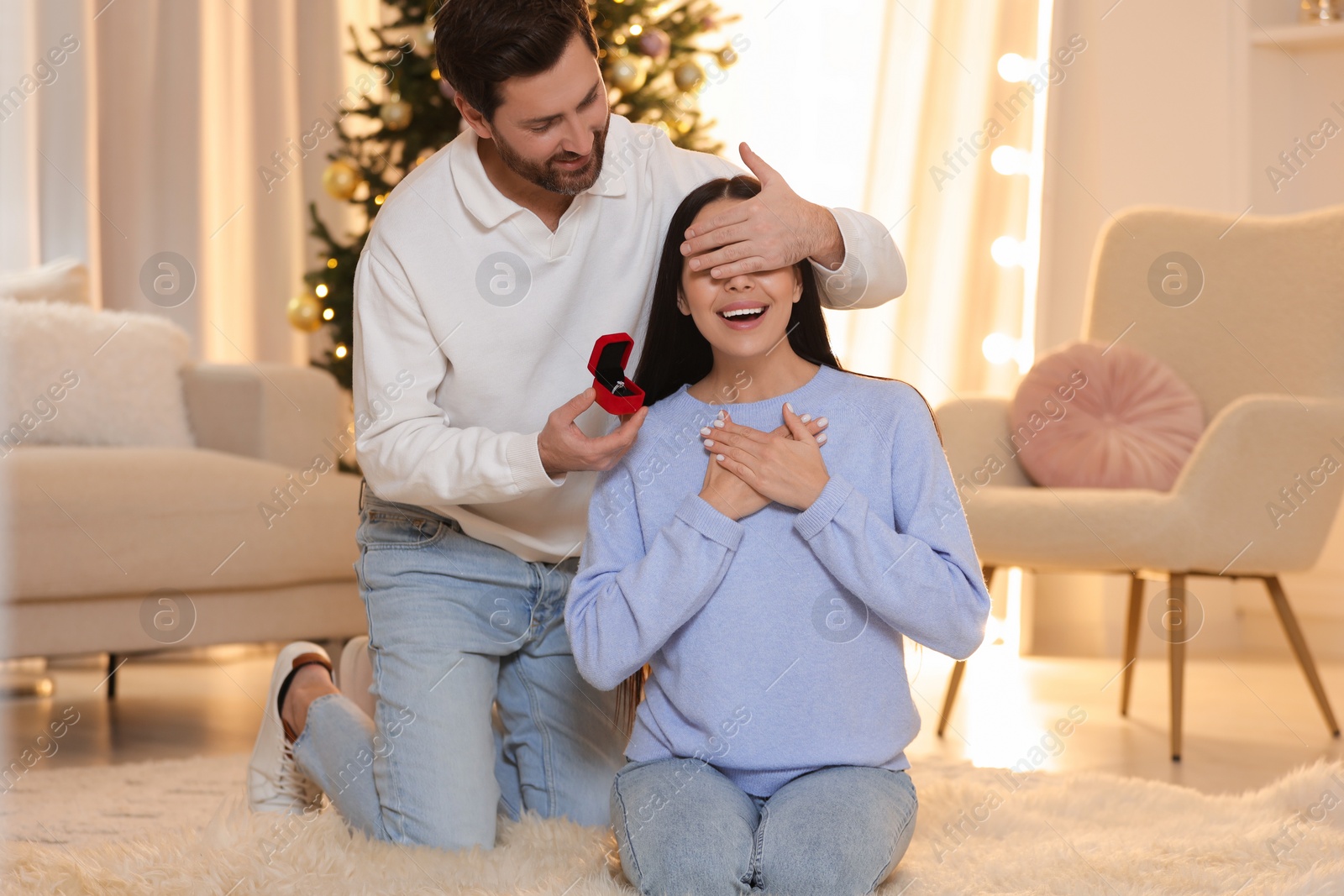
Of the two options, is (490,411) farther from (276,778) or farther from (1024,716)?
(1024,716)

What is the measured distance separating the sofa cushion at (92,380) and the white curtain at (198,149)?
0.98 meters

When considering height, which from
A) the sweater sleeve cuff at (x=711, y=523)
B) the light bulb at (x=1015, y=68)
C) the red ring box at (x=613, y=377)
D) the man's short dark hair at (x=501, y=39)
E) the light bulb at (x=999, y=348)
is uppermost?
the light bulb at (x=1015, y=68)

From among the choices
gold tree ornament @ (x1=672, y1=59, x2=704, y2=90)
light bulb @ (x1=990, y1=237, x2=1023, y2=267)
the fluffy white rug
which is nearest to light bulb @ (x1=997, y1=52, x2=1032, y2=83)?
light bulb @ (x1=990, y1=237, x2=1023, y2=267)

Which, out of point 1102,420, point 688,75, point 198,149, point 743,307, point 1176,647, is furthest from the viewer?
point 198,149

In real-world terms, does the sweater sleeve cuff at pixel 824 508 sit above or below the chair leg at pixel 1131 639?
above

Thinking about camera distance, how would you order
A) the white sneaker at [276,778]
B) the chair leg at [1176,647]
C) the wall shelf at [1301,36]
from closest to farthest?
1. the white sneaker at [276,778]
2. the chair leg at [1176,647]
3. the wall shelf at [1301,36]

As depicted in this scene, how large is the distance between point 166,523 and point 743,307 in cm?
140

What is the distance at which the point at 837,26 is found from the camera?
3779 millimetres

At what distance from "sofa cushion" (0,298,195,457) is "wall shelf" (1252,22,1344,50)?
2980 mm

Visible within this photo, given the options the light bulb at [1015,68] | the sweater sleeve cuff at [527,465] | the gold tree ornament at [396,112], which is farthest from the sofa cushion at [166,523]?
the light bulb at [1015,68]

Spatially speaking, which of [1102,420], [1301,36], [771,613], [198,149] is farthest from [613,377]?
[198,149]

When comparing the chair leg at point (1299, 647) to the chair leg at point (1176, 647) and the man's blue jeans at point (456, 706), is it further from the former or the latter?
the man's blue jeans at point (456, 706)

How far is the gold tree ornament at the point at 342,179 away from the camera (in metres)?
3.11

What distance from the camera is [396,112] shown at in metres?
3.00
